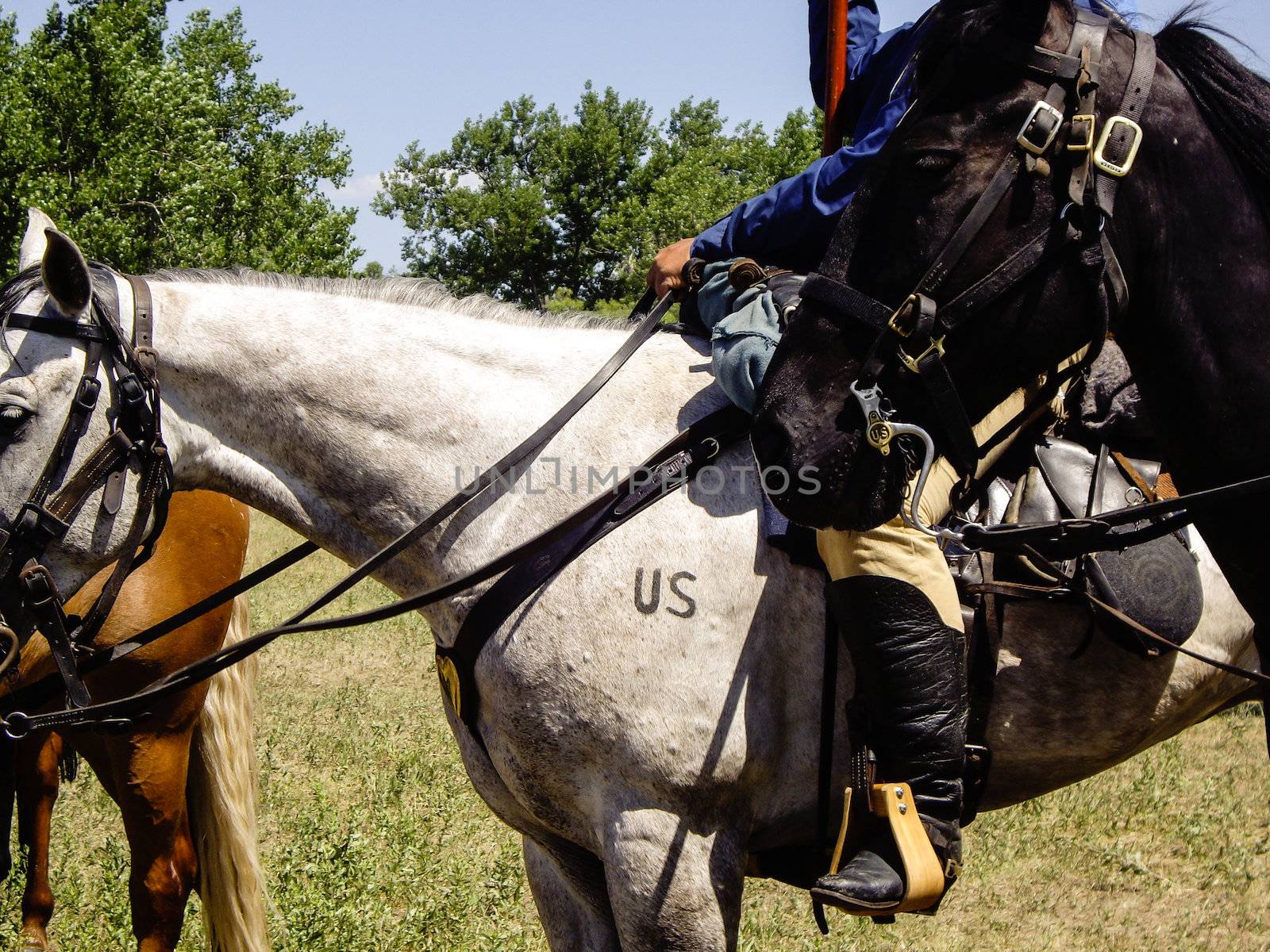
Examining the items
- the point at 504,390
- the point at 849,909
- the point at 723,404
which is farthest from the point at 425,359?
the point at 849,909

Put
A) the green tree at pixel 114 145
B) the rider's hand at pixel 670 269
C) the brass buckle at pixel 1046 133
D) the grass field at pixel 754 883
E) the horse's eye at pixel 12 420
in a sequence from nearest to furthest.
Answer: the brass buckle at pixel 1046 133 < the horse's eye at pixel 12 420 < the rider's hand at pixel 670 269 < the grass field at pixel 754 883 < the green tree at pixel 114 145

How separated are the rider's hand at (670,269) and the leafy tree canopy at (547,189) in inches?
1368

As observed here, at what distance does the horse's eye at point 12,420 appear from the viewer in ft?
7.82

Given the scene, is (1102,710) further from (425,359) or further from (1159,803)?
(1159,803)

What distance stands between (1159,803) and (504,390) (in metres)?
4.52

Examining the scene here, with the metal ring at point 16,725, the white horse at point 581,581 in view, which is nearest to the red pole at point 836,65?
the white horse at point 581,581

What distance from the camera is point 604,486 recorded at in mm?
2600

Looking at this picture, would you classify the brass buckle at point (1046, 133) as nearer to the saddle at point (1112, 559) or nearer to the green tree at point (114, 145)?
the saddle at point (1112, 559)

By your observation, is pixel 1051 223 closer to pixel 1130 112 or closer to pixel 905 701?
pixel 1130 112

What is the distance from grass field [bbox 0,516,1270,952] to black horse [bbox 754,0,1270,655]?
2.98m

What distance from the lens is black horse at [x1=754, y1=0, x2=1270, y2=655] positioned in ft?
5.84

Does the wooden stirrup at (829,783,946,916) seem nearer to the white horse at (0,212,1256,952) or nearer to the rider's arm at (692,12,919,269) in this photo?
the white horse at (0,212,1256,952)

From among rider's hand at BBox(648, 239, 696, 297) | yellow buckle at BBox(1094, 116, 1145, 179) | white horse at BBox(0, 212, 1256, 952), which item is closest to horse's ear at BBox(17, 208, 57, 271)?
white horse at BBox(0, 212, 1256, 952)

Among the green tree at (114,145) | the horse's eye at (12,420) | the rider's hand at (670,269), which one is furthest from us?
the green tree at (114,145)
